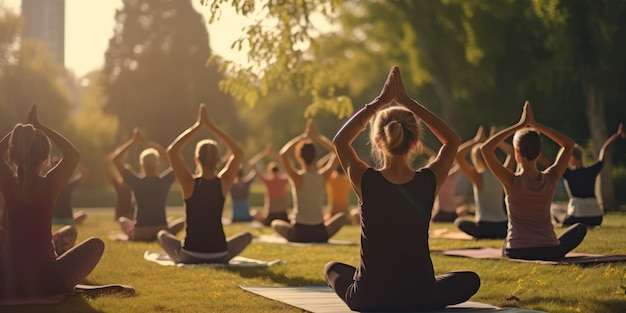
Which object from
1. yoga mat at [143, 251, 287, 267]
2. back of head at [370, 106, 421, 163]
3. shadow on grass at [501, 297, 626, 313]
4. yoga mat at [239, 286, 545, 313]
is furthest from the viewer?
yoga mat at [143, 251, 287, 267]

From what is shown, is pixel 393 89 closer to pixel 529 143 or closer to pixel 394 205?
pixel 394 205

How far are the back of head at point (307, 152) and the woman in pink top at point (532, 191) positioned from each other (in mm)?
5027

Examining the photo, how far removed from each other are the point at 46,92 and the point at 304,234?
44.7 meters

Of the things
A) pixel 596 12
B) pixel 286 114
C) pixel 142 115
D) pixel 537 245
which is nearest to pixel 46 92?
pixel 142 115

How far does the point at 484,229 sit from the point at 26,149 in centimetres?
850

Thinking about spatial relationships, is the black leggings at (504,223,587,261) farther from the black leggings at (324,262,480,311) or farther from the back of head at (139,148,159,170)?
the back of head at (139,148,159,170)

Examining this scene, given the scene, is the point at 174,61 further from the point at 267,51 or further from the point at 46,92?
the point at 267,51

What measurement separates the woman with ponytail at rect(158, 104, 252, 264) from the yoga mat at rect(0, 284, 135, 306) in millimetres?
2434

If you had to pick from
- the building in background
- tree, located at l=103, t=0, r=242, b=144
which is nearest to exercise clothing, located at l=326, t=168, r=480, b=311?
tree, located at l=103, t=0, r=242, b=144

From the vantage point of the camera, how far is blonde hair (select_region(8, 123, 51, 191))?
8688 mm

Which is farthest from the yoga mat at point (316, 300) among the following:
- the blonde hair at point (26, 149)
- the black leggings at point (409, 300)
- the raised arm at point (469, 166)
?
the raised arm at point (469, 166)

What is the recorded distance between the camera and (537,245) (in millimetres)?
11086

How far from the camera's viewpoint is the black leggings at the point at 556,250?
11047mm

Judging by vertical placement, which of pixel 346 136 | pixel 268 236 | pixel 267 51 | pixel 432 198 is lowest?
pixel 268 236
